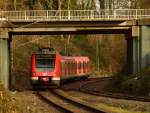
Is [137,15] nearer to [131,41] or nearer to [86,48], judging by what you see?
[131,41]

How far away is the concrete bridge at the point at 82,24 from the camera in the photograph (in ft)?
135

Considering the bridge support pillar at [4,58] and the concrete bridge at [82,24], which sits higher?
the concrete bridge at [82,24]

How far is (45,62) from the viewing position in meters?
41.8

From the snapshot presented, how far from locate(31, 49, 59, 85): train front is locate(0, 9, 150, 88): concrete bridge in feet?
6.58

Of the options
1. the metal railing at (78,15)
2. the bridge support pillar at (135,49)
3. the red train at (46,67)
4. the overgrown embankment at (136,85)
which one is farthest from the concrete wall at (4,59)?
the bridge support pillar at (135,49)

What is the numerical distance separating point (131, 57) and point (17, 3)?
29.0 metres

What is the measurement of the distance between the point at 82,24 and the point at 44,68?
4336 millimetres

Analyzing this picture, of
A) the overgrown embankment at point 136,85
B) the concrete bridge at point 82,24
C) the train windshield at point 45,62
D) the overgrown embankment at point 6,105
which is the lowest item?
the overgrown embankment at point 136,85

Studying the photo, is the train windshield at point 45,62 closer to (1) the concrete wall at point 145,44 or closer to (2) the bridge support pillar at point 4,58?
(2) the bridge support pillar at point 4,58

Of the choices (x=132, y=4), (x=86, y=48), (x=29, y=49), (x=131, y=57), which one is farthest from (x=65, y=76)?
(x=86, y=48)

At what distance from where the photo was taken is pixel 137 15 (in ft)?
137

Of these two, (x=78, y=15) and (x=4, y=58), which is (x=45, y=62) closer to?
(x=4, y=58)

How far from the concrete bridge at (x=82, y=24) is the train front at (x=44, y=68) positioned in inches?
78.9

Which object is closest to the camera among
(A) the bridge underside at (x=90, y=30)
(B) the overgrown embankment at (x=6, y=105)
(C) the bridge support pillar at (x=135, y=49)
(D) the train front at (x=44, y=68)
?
(B) the overgrown embankment at (x=6, y=105)
